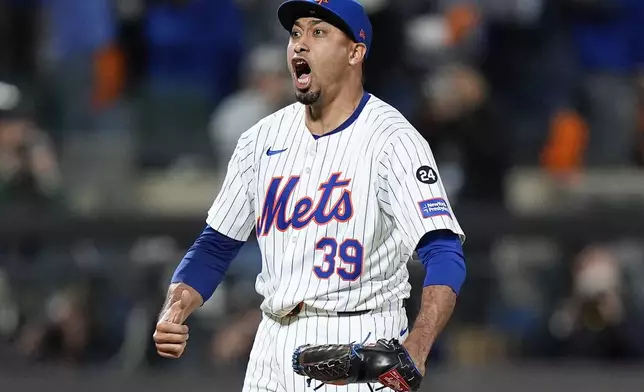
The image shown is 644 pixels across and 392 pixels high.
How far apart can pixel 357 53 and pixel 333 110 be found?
7.5 inches

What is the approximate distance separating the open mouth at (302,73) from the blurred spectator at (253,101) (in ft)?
13.0

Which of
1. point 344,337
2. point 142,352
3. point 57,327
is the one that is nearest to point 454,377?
point 142,352

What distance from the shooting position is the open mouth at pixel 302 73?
12.2ft

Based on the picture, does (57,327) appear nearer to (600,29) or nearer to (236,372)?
(236,372)

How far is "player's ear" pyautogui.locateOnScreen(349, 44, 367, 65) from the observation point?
3789 mm

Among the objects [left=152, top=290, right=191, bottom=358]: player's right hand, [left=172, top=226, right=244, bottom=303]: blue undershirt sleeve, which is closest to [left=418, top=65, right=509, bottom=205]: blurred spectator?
[left=172, top=226, right=244, bottom=303]: blue undershirt sleeve

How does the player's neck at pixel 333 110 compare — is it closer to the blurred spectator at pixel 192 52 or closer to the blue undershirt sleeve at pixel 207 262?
the blue undershirt sleeve at pixel 207 262

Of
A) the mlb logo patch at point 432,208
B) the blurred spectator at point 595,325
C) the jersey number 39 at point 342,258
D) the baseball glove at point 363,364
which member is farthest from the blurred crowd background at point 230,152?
the baseball glove at point 363,364

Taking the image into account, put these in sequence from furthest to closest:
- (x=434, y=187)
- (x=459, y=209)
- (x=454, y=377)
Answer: (x=459, y=209), (x=454, y=377), (x=434, y=187)

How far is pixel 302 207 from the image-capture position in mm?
3734

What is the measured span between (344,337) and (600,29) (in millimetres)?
5529

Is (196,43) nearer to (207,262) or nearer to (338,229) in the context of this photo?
(207,262)

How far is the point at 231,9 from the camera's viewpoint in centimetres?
849

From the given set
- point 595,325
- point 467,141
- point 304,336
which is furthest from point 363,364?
point 467,141
